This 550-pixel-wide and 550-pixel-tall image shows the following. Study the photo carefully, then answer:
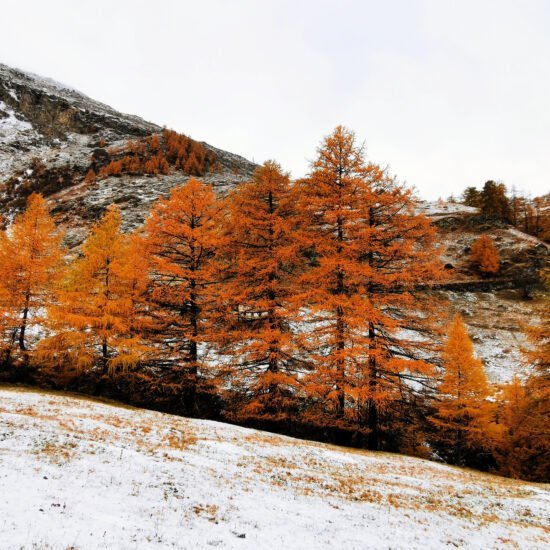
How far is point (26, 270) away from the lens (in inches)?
806

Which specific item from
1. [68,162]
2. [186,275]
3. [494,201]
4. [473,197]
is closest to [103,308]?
[186,275]

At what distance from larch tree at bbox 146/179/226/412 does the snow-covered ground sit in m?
6.04

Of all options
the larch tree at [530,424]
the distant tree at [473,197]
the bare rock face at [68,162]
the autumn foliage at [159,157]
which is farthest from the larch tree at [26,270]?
the distant tree at [473,197]

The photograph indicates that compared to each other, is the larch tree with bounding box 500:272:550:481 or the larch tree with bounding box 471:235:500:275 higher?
the larch tree with bounding box 471:235:500:275

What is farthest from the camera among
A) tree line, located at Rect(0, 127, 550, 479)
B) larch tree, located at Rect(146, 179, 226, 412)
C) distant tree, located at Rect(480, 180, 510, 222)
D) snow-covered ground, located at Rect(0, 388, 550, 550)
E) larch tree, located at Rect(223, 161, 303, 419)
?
distant tree, located at Rect(480, 180, 510, 222)

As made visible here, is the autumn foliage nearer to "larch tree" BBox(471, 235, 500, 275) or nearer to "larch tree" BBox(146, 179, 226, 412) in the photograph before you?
"larch tree" BBox(471, 235, 500, 275)

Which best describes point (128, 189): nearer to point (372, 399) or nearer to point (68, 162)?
point (68, 162)

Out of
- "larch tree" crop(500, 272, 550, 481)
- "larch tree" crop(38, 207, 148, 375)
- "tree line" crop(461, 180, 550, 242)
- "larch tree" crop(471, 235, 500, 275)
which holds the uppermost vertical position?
"tree line" crop(461, 180, 550, 242)

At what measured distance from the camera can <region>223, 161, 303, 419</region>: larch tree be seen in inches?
648

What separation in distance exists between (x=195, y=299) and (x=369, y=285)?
8.57 m

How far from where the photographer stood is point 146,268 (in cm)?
1869

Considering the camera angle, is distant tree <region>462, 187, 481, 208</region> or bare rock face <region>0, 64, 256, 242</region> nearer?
bare rock face <region>0, 64, 256, 242</region>

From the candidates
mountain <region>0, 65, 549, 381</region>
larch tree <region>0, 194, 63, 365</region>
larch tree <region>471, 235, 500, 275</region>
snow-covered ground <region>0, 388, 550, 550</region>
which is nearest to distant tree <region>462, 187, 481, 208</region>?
mountain <region>0, 65, 549, 381</region>

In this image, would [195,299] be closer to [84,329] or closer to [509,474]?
[84,329]
